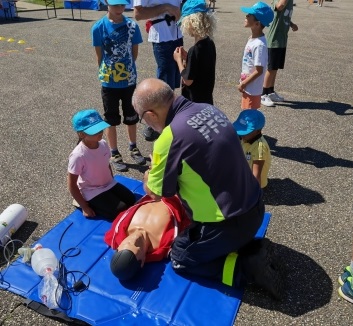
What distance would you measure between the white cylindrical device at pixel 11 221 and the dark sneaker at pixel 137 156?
1.49 m

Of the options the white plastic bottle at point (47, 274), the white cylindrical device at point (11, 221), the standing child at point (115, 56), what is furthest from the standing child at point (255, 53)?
the white plastic bottle at point (47, 274)

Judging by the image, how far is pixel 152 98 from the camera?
2.51m

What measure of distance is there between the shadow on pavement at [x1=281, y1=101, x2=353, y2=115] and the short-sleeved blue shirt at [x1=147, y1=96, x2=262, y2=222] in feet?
14.0

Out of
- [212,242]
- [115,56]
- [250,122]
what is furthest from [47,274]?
[115,56]

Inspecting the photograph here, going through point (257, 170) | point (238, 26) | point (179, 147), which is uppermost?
point (179, 147)

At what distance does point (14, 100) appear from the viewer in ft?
Result: 21.4

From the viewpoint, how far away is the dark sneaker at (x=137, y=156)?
4511 millimetres

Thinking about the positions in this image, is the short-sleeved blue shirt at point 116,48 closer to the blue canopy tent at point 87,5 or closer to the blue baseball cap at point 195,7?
the blue baseball cap at point 195,7

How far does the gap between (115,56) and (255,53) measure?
161cm

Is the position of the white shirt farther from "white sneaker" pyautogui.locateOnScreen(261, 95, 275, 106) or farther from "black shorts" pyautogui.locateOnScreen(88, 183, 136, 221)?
"white sneaker" pyautogui.locateOnScreen(261, 95, 275, 106)

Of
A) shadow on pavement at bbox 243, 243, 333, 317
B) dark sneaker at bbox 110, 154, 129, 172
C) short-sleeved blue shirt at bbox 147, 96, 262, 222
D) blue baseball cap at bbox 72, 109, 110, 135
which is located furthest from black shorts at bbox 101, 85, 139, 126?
shadow on pavement at bbox 243, 243, 333, 317

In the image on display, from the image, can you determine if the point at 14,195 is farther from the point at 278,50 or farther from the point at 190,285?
the point at 278,50

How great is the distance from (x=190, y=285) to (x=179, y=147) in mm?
1076

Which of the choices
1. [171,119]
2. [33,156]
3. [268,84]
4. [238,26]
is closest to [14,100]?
[33,156]
